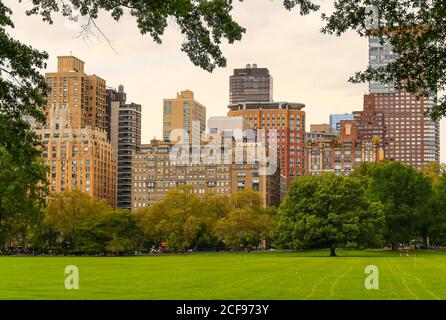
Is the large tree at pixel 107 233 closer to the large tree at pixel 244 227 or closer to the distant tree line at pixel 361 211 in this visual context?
the large tree at pixel 244 227

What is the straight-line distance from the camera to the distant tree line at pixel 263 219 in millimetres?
96875

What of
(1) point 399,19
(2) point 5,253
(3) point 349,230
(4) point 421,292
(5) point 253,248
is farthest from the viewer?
(5) point 253,248

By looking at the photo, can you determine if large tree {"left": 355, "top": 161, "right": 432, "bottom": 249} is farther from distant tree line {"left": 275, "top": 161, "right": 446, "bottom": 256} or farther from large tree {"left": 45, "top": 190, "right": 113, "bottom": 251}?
large tree {"left": 45, "top": 190, "right": 113, "bottom": 251}

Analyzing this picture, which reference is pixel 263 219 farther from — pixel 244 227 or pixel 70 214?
pixel 70 214

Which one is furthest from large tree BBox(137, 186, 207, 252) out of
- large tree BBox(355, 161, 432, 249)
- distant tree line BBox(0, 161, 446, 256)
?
large tree BBox(355, 161, 432, 249)

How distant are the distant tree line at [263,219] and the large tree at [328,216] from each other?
130mm

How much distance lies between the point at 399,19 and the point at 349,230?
7579cm

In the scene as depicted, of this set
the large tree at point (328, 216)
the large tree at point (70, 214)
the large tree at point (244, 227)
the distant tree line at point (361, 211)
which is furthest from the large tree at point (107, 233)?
the large tree at point (328, 216)

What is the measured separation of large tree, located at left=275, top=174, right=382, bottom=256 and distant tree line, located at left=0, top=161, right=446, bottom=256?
130 millimetres

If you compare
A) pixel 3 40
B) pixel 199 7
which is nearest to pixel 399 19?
pixel 199 7

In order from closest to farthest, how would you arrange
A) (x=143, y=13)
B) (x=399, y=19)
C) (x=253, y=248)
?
(x=143, y=13)
(x=399, y=19)
(x=253, y=248)

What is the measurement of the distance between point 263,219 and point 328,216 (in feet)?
160
